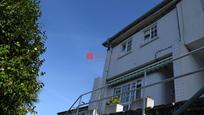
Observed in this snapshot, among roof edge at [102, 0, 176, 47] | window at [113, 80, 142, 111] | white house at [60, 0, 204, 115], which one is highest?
roof edge at [102, 0, 176, 47]

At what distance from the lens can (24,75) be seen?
9.16 meters

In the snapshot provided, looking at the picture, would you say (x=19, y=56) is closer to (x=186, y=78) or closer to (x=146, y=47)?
(x=186, y=78)

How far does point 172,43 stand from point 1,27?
7.97 m

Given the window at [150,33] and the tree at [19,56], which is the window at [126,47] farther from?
the tree at [19,56]

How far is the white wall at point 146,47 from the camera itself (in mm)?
13555

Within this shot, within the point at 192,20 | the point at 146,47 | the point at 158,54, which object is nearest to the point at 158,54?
the point at 158,54

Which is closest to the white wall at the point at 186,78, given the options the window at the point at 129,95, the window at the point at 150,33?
the window at the point at 129,95

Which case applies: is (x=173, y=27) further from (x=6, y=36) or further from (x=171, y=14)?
(x=6, y=36)

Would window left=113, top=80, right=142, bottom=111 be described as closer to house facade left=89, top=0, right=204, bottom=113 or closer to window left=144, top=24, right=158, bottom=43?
house facade left=89, top=0, right=204, bottom=113

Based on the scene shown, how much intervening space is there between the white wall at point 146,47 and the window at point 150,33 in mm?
285

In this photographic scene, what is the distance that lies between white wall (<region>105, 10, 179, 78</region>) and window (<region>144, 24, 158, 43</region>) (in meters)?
0.28

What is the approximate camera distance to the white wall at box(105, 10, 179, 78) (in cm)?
1355

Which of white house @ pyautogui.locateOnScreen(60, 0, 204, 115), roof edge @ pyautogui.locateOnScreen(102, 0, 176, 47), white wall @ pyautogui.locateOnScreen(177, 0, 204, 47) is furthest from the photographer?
roof edge @ pyautogui.locateOnScreen(102, 0, 176, 47)

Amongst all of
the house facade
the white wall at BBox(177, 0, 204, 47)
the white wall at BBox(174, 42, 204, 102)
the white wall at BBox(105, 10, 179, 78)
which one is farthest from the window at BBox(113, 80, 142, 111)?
the white wall at BBox(177, 0, 204, 47)
